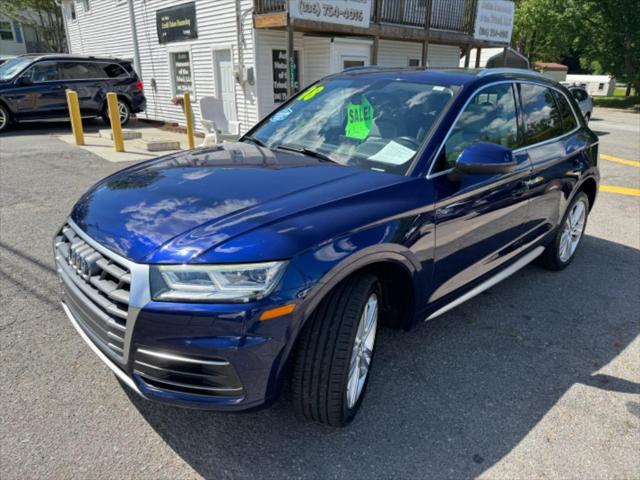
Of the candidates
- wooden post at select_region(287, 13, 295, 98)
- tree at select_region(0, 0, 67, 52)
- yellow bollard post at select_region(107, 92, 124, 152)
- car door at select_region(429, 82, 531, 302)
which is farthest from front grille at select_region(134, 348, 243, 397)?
tree at select_region(0, 0, 67, 52)

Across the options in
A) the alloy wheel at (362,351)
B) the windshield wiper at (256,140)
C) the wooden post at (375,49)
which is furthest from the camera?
the wooden post at (375,49)

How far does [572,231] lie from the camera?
15.2 feet

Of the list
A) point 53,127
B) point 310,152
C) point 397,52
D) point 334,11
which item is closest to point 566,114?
point 310,152

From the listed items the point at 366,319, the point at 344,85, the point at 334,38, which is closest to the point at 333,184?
the point at 366,319

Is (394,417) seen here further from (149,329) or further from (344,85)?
(344,85)

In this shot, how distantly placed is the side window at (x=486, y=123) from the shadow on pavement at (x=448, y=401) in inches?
49.7

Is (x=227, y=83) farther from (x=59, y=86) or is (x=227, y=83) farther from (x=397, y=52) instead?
(x=397, y=52)

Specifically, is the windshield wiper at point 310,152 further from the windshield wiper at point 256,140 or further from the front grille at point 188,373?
the front grille at point 188,373

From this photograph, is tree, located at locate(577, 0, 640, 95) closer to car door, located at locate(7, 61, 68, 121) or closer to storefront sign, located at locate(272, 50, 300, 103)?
storefront sign, located at locate(272, 50, 300, 103)

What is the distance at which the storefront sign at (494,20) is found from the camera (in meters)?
15.7

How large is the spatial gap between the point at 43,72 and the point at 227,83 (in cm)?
500

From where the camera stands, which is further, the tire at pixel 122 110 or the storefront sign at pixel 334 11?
the tire at pixel 122 110

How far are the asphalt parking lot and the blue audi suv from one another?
0.99 feet

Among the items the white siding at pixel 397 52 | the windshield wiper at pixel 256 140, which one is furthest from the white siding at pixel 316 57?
the windshield wiper at pixel 256 140
